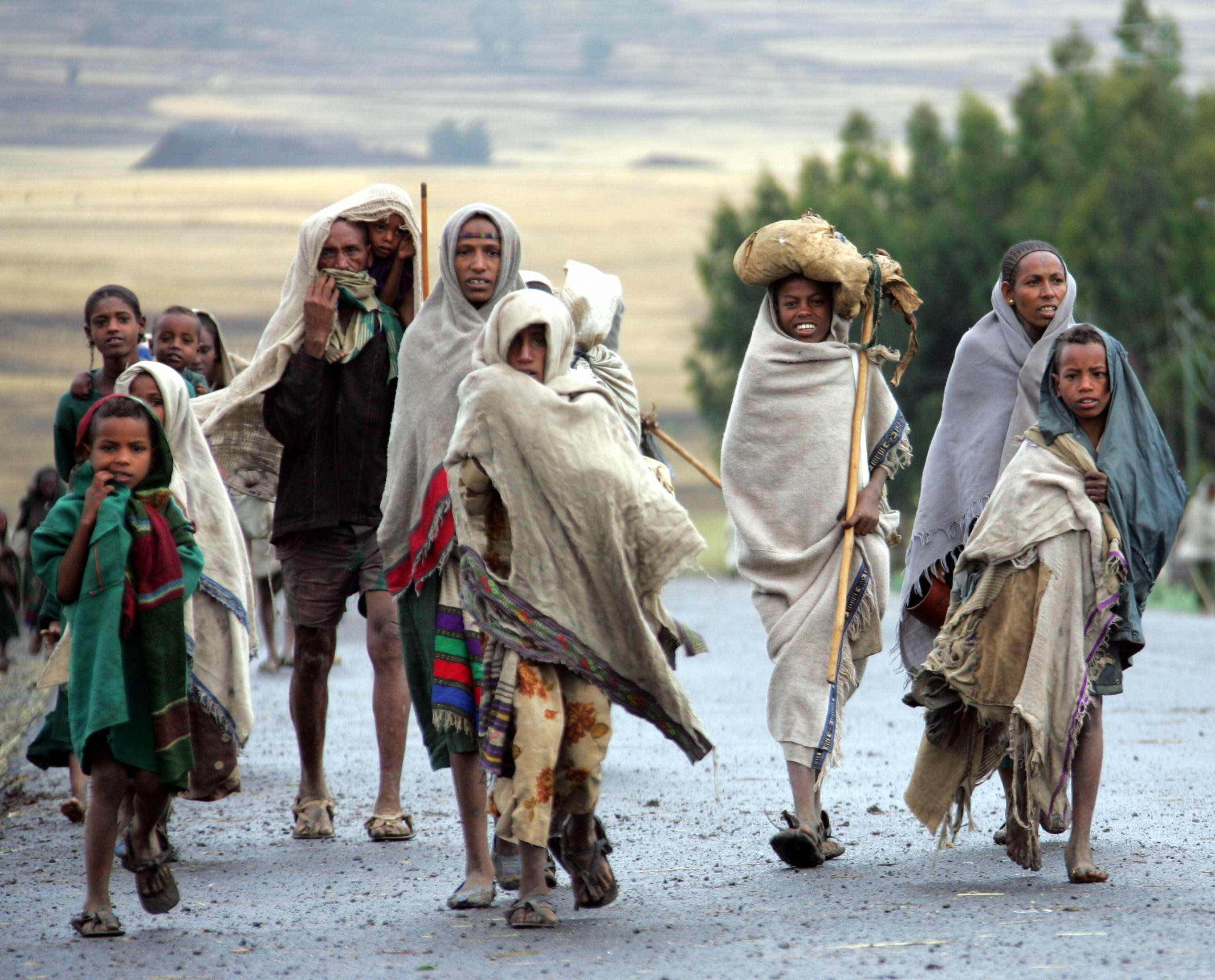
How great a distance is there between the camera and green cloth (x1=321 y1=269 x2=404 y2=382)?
6887 millimetres

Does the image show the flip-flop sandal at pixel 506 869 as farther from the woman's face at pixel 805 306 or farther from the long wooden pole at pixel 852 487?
the woman's face at pixel 805 306

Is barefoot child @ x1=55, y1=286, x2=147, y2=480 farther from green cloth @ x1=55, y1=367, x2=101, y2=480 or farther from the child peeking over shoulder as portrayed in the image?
the child peeking over shoulder

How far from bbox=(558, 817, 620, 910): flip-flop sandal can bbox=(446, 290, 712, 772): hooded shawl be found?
0.44 metres

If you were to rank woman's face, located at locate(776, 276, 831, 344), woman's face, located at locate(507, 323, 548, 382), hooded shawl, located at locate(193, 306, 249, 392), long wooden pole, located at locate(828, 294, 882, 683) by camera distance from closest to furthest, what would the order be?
1. woman's face, located at locate(507, 323, 548, 382)
2. long wooden pole, located at locate(828, 294, 882, 683)
3. woman's face, located at locate(776, 276, 831, 344)
4. hooded shawl, located at locate(193, 306, 249, 392)

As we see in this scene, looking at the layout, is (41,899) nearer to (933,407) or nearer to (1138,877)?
(1138,877)

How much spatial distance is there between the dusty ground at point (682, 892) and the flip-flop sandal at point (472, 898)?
0.05m

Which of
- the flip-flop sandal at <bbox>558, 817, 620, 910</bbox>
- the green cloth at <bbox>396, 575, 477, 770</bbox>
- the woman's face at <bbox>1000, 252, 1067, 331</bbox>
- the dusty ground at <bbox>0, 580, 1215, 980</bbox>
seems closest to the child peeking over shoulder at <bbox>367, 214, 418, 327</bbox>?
the green cloth at <bbox>396, 575, 477, 770</bbox>

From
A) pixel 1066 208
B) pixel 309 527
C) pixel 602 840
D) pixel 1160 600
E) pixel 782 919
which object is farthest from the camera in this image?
pixel 1066 208

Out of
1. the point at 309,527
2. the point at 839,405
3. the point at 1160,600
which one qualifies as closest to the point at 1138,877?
the point at 839,405

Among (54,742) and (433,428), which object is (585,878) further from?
(54,742)

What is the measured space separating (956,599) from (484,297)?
1939 millimetres

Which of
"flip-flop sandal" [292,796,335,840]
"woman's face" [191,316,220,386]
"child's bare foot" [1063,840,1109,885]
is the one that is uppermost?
"woman's face" [191,316,220,386]

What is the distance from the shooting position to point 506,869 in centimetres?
600

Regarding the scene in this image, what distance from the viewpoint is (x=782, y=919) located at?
5.36 m
